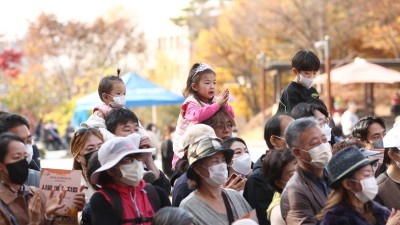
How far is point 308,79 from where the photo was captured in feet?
30.6

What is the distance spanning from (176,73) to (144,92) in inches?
1930

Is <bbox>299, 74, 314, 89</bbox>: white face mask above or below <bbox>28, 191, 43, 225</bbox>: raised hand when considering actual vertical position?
above

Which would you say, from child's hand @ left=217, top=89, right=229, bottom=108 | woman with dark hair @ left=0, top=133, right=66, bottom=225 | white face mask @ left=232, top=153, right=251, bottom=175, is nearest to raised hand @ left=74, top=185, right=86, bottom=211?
woman with dark hair @ left=0, top=133, right=66, bottom=225

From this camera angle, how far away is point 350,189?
244 inches

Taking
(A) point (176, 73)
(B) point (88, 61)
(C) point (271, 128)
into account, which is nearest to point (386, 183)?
(C) point (271, 128)

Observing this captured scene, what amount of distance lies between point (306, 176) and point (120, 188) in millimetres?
1283

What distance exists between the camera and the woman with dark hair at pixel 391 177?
26.1 ft

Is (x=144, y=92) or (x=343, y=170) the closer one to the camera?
(x=343, y=170)

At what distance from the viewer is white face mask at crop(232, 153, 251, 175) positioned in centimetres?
822

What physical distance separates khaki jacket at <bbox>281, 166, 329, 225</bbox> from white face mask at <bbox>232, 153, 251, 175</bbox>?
61.7 inches

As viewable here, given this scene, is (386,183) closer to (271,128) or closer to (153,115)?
(271,128)

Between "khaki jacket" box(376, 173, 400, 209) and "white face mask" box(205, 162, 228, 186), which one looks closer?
"white face mask" box(205, 162, 228, 186)

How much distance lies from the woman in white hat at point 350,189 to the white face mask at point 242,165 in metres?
2.00

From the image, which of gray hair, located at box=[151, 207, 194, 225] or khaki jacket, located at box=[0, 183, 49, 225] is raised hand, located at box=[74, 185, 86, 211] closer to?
khaki jacket, located at box=[0, 183, 49, 225]
